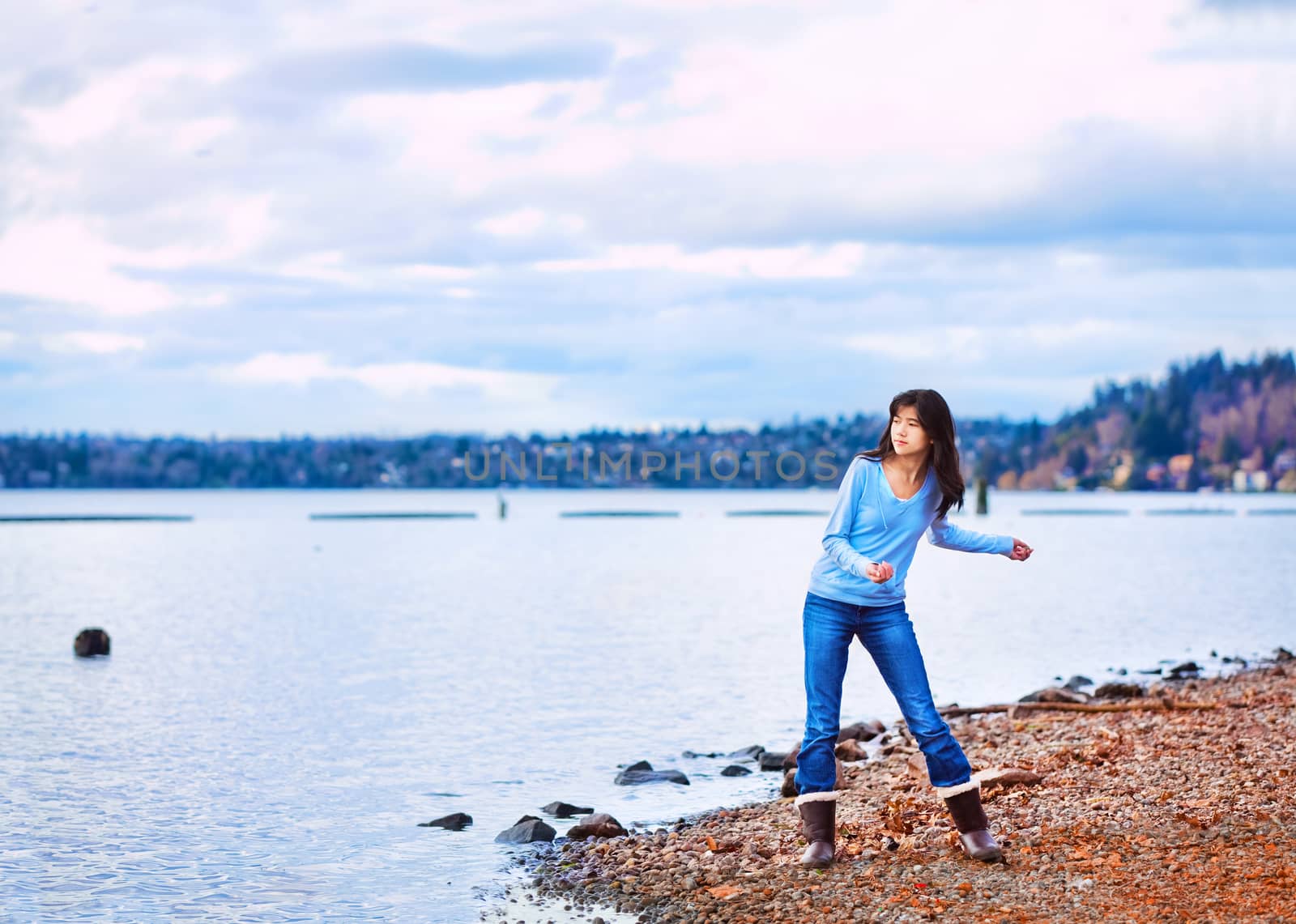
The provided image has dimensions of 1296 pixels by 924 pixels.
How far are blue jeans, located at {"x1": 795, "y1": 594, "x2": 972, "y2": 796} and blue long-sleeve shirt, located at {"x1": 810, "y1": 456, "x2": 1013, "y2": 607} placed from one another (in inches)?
4.9

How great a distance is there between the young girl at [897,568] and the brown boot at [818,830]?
1.76 feet

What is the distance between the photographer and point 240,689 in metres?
27.6

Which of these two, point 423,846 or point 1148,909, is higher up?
point 1148,909

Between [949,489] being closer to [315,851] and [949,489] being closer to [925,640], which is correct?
[315,851]

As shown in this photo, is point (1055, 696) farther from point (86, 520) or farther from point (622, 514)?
point (622, 514)

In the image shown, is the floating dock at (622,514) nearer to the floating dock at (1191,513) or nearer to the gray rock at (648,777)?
the floating dock at (1191,513)

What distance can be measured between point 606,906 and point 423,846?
12.3ft

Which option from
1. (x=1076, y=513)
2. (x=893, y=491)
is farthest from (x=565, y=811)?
(x=1076, y=513)

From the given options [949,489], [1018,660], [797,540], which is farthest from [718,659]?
[797,540]

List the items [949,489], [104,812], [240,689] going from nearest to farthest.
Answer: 1. [949,489]
2. [104,812]
3. [240,689]

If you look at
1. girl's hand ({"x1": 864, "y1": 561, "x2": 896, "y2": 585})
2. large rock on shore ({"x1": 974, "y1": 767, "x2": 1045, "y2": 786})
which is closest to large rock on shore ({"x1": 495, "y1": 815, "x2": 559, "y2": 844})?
large rock on shore ({"x1": 974, "y1": 767, "x2": 1045, "y2": 786})

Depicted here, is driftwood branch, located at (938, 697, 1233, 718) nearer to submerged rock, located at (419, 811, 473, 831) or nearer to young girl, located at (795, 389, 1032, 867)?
submerged rock, located at (419, 811, 473, 831)

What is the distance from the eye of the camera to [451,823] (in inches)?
561

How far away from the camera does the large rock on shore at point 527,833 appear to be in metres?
13.1
